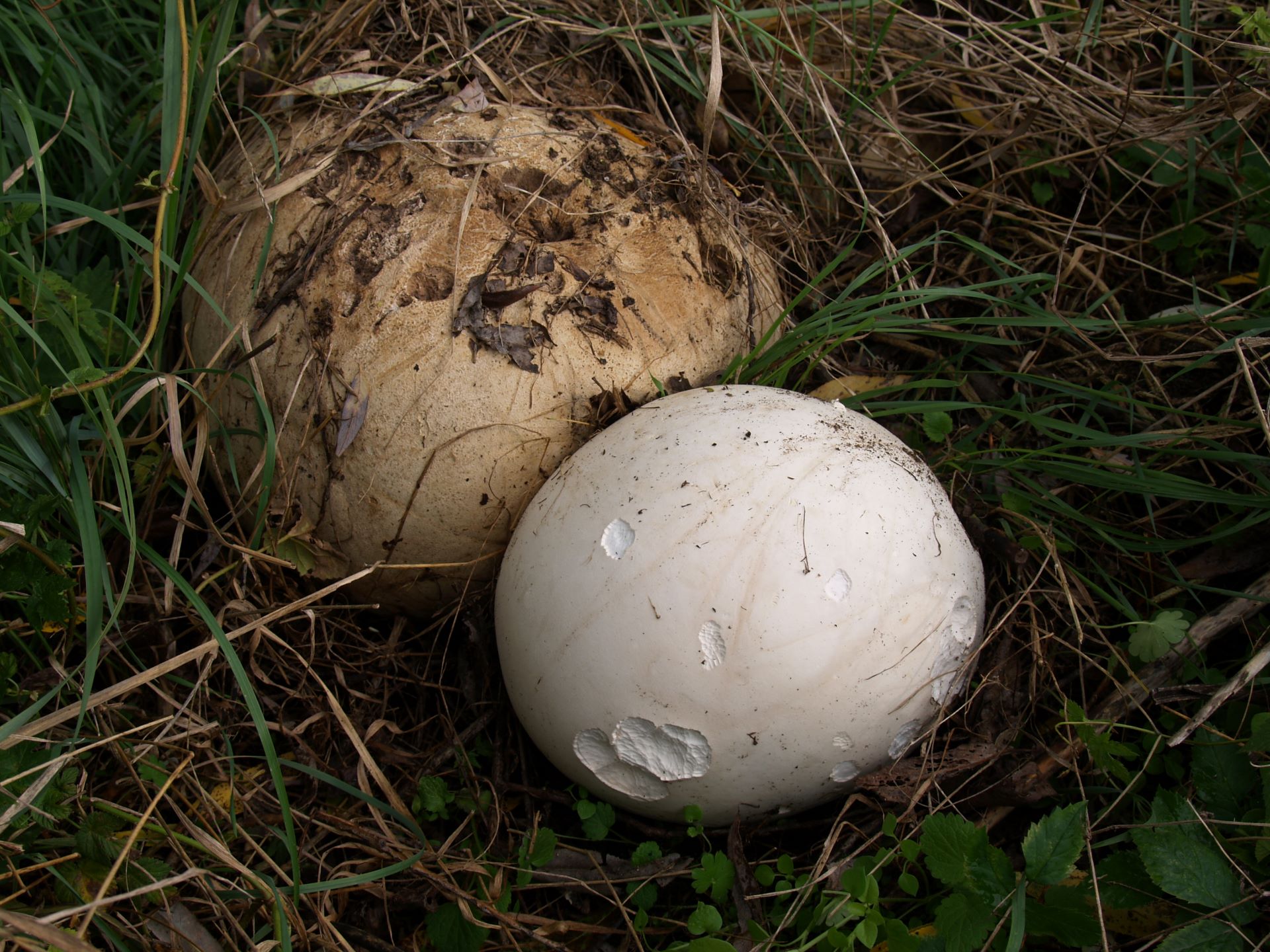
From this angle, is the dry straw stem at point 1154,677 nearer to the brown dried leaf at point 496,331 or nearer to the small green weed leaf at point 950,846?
the small green weed leaf at point 950,846

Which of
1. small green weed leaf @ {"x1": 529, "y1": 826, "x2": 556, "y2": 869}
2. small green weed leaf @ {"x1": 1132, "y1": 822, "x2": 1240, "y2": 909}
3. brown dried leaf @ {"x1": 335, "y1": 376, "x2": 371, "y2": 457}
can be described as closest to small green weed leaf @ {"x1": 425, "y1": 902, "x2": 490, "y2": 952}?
small green weed leaf @ {"x1": 529, "y1": 826, "x2": 556, "y2": 869}

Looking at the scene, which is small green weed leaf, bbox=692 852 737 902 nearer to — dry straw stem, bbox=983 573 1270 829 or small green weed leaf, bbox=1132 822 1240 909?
dry straw stem, bbox=983 573 1270 829

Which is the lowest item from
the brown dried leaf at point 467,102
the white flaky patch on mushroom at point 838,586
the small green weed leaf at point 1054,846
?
the small green weed leaf at point 1054,846

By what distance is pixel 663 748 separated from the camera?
1.49 metres

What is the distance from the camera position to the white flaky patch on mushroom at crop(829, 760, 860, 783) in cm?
154

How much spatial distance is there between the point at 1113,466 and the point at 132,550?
1.81 meters

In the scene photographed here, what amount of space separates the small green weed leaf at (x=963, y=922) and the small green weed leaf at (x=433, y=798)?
2.72 feet

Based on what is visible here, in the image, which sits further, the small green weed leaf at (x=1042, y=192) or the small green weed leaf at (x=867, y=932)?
the small green weed leaf at (x=1042, y=192)

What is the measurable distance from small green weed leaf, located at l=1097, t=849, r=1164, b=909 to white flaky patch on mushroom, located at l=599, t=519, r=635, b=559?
34.1 inches

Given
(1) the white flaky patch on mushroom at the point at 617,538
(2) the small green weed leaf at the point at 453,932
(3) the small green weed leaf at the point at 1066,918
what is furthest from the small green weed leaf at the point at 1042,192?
(2) the small green weed leaf at the point at 453,932

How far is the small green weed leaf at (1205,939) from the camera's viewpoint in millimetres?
1323

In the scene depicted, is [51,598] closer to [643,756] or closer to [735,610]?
[643,756]

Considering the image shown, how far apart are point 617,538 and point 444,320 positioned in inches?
19.8

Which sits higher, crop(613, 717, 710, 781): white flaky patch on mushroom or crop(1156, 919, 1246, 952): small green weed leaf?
crop(613, 717, 710, 781): white flaky patch on mushroom
